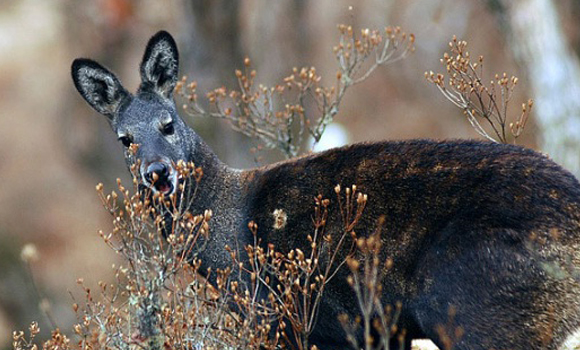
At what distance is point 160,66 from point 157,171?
4.77 ft

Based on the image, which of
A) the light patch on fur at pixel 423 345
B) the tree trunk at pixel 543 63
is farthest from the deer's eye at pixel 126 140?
the tree trunk at pixel 543 63

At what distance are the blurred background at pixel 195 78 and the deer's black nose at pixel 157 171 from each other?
8872mm

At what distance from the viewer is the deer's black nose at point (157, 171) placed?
7863mm

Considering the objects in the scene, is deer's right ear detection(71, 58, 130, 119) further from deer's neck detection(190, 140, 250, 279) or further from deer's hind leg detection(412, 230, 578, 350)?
deer's hind leg detection(412, 230, 578, 350)

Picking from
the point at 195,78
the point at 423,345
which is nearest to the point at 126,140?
the point at 423,345

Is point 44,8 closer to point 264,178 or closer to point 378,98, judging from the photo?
point 378,98

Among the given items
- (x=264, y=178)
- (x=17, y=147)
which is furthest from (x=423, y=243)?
(x=17, y=147)

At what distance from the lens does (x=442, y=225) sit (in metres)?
6.79

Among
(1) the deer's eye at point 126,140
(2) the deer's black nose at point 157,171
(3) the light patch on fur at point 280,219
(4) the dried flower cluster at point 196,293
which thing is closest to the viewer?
(4) the dried flower cluster at point 196,293

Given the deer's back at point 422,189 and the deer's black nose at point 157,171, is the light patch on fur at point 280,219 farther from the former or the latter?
the deer's black nose at point 157,171

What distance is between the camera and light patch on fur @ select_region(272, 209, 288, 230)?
7.64 m

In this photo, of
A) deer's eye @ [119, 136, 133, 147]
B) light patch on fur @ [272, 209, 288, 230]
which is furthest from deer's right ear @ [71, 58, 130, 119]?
light patch on fur @ [272, 209, 288, 230]

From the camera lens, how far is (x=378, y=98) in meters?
28.4

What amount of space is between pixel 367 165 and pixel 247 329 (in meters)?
1.54
